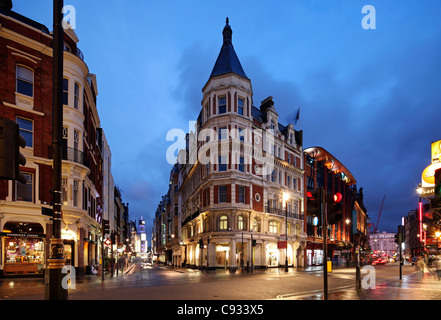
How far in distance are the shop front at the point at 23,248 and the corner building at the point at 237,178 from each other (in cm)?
2058

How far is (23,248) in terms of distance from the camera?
25.7 meters

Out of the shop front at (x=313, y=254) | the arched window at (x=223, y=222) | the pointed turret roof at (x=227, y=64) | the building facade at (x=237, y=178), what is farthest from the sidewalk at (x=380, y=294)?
the shop front at (x=313, y=254)

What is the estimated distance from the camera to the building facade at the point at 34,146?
2498 centimetres

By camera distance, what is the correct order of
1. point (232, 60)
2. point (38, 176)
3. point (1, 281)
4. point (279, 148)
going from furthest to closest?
point (279, 148)
point (232, 60)
point (38, 176)
point (1, 281)

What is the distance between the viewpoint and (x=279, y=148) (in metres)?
53.9

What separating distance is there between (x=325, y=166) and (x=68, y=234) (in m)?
53.8

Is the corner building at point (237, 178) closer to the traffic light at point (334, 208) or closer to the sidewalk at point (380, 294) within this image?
the sidewalk at point (380, 294)

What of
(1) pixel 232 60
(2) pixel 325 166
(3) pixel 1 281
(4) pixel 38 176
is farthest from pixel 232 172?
(2) pixel 325 166

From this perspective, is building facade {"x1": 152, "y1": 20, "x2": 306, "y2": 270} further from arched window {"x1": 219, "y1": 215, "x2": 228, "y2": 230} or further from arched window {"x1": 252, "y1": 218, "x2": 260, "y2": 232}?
arched window {"x1": 252, "y1": 218, "x2": 260, "y2": 232}

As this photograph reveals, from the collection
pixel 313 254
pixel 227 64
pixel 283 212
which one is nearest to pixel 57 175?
pixel 227 64

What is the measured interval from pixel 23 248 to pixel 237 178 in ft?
82.3

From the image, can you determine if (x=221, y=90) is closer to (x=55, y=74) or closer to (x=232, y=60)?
(x=232, y=60)

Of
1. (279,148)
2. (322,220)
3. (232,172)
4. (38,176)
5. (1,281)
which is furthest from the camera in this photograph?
(279,148)
